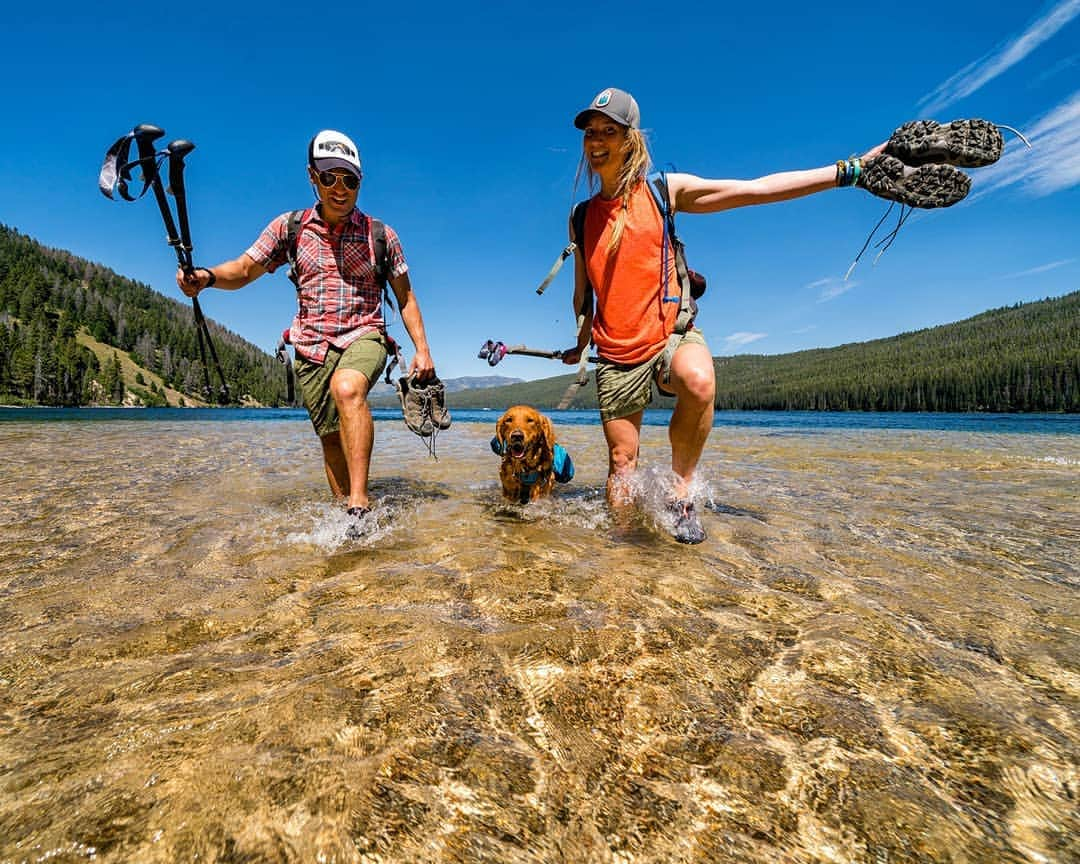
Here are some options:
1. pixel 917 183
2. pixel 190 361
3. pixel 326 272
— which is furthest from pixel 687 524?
pixel 190 361

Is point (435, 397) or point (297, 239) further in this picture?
point (435, 397)

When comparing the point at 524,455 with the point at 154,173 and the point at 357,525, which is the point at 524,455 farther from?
the point at 154,173

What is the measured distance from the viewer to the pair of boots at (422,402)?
17.8 feet

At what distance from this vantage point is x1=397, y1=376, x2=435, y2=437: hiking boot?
213 inches

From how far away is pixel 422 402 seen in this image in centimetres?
548

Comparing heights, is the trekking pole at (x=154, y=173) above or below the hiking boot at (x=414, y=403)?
above

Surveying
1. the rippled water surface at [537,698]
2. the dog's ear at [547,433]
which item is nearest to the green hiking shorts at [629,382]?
the dog's ear at [547,433]

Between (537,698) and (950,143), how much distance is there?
4.65 meters

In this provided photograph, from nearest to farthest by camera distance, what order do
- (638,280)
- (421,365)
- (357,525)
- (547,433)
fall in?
1. (357,525)
2. (638,280)
3. (421,365)
4. (547,433)

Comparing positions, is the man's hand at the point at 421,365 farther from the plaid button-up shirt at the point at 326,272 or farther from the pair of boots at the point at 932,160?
the pair of boots at the point at 932,160

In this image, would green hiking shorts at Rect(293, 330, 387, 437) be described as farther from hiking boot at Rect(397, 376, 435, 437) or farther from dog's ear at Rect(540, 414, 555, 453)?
dog's ear at Rect(540, 414, 555, 453)

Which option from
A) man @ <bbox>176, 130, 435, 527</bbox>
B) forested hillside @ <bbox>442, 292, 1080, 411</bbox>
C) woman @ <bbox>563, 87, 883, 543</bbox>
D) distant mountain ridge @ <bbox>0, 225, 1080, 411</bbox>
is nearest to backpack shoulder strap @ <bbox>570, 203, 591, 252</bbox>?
woman @ <bbox>563, 87, 883, 543</bbox>

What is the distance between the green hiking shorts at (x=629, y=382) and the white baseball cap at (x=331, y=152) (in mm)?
2983

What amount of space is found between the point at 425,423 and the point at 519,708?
163 inches
